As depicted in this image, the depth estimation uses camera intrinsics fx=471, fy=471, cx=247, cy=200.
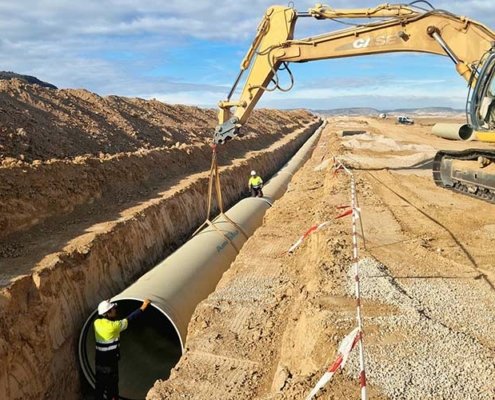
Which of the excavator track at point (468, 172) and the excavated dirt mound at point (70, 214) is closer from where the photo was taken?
the excavated dirt mound at point (70, 214)

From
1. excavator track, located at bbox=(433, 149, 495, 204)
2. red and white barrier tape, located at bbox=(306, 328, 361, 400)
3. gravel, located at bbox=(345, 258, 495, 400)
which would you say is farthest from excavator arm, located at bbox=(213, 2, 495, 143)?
red and white barrier tape, located at bbox=(306, 328, 361, 400)

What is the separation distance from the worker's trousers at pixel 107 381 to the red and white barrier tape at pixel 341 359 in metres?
3.93

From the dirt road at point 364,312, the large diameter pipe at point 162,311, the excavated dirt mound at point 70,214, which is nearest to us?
the dirt road at point 364,312

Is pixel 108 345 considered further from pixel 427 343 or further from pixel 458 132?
pixel 458 132

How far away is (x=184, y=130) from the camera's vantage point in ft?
89.9

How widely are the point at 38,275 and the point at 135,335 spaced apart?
2.24 m

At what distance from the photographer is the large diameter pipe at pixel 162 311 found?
7684mm

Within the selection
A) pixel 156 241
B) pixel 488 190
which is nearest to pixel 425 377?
pixel 488 190

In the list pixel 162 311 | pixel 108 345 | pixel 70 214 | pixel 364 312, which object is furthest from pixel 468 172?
pixel 70 214

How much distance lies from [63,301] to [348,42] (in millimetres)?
8511

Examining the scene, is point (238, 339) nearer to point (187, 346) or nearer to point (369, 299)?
point (187, 346)

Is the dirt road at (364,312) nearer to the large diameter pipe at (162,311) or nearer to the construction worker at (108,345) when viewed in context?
the large diameter pipe at (162,311)

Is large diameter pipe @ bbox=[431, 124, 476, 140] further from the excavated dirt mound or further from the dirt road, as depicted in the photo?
the excavated dirt mound

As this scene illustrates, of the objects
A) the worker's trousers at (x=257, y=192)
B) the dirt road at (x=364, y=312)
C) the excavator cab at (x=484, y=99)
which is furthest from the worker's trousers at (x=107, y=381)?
the worker's trousers at (x=257, y=192)
